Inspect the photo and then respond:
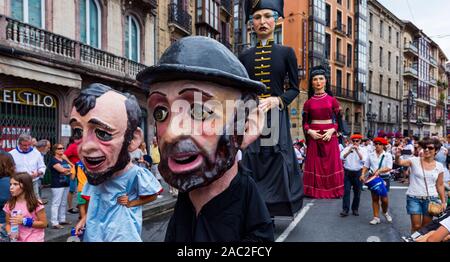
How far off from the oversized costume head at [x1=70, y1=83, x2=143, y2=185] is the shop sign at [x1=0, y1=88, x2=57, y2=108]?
759cm

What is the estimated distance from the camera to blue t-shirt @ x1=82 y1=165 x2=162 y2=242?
246cm

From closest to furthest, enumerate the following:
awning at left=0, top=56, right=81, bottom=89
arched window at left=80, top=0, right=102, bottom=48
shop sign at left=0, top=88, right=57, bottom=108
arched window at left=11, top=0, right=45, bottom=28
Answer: awning at left=0, top=56, right=81, bottom=89 → shop sign at left=0, top=88, right=57, bottom=108 → arched window at left=11, top=0, right=45, bottom=28 → arched window at left=80, top=0, right=102, bottom=48

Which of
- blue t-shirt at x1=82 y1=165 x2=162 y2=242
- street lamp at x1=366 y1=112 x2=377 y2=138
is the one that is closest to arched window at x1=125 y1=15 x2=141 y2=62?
blue t-shirt at x1=82 y1=165 x2=162 y2=242

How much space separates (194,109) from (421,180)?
435 centimetres

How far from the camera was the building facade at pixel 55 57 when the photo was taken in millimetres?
8438

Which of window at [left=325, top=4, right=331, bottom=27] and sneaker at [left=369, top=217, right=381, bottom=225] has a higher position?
window at [left=325, top=4, right=331, bottom=27]

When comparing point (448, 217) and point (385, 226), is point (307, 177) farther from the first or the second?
point (385, 226)

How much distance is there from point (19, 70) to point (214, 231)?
8.48 meters

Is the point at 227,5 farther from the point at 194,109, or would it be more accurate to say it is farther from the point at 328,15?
the point at 194,109

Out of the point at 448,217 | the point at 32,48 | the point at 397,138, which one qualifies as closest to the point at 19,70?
the point at 32,48

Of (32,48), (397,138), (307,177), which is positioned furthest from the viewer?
(397,138)

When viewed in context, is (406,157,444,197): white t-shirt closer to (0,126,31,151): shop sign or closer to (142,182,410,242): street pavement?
(142,182,410,242): street pavement

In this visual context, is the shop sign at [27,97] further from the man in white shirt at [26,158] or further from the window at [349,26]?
the window at [349,26]

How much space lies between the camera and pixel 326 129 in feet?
10.7
